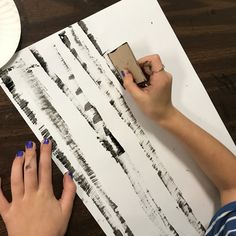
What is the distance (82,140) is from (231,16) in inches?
15.4

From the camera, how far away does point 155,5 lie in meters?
0.72

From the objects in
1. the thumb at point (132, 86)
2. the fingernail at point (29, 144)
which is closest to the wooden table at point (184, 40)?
the fingernail at point (29, 144)

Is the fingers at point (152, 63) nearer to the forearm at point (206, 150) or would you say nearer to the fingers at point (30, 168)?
the forearm at point (206, 150)

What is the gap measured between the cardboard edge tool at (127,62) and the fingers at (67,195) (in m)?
0.20

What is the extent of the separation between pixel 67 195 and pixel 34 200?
54 millimetres

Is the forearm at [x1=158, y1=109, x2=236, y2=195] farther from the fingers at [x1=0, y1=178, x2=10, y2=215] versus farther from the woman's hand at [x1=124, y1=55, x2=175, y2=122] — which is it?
the fingers at [x1=0, y1=178, x2=10, y2=215]

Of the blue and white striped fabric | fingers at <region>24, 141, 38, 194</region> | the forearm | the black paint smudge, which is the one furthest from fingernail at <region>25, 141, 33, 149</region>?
the blue and white striped fabric

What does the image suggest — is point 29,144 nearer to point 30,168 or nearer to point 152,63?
point 30,168

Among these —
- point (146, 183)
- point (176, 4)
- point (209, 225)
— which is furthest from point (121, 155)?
point (176, 4)

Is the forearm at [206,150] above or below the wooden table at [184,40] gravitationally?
below

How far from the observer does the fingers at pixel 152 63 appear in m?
0.66

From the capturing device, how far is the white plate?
0.62 metres

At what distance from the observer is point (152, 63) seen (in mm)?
664

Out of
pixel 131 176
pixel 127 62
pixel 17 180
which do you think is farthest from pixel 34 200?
pixel 127 62
